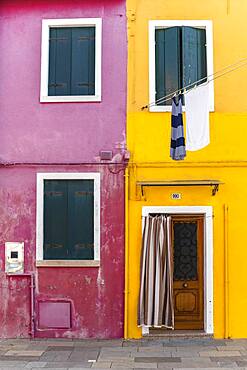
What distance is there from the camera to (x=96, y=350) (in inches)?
420

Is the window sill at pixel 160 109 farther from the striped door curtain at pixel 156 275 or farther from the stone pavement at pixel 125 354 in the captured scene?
the stone pavement at pixel 125 354

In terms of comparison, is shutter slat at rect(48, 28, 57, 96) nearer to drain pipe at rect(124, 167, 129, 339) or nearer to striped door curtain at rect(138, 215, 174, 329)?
drain pipe at rect(124, 167, 129, 339)

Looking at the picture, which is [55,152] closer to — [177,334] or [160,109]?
[160,109]

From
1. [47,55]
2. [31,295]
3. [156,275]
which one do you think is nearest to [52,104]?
[47,55]

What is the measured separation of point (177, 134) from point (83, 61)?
2.94 metres

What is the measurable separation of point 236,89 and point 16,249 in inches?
221

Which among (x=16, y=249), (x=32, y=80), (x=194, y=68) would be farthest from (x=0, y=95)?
(x=194, y=68)

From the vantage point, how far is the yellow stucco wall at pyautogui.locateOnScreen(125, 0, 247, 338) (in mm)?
11484

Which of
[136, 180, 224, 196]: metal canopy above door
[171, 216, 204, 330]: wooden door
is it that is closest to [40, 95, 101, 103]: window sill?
[136, 180, 224, 196]: metal canopy above door

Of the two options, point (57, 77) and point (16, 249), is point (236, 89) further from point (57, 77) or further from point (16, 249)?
point (16, 249)

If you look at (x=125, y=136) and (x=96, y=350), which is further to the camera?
(x=125, y=136)

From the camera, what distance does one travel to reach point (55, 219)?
11.8m

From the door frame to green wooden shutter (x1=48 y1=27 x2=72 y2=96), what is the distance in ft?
10.2

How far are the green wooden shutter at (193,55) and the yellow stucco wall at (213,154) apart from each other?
0.27 metres
